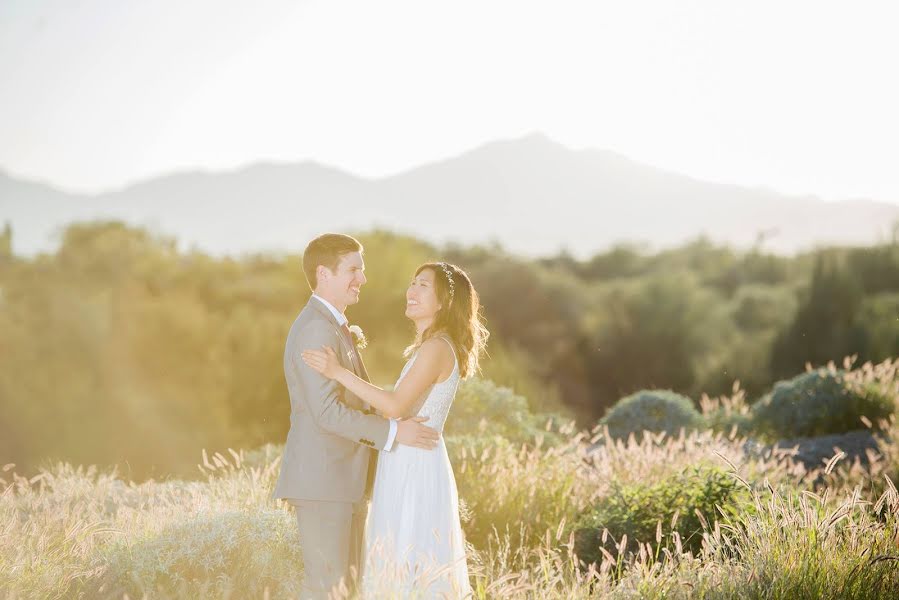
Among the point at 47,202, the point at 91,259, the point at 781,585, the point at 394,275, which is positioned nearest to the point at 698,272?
the point at 394,275

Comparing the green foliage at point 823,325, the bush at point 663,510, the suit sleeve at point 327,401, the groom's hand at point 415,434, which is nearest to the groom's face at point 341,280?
Answer: the suit sleeve at point 327,401

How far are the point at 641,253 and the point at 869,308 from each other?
16.5 meters

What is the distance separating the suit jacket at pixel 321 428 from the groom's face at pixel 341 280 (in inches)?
3.7

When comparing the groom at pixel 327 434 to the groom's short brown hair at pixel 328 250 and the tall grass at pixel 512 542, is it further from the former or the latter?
the tall grass at pixel 512 542

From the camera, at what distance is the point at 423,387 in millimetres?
4758

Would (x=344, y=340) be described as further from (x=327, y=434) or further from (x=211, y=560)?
(x=211, y=560)

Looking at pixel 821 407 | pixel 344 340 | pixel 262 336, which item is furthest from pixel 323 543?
pixel 821 407

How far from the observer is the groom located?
14.8 feet

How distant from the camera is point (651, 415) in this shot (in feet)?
40.8

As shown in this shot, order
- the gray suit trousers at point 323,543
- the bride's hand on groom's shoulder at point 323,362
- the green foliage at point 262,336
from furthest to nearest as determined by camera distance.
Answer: the green foliage at point 262,336, the gray suit trousers at point 323,543, the bride's hand on groom's shoulder at point 323,362

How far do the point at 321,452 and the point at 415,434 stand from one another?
0.50 metres

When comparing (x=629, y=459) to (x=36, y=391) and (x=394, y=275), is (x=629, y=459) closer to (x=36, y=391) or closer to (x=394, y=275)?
(x=36, y=391)

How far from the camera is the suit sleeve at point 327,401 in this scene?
4.46 meters

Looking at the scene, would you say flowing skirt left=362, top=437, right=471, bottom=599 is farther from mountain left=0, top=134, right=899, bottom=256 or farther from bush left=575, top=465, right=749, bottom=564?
mountain left=0, top=134, right=899, bottom=256
